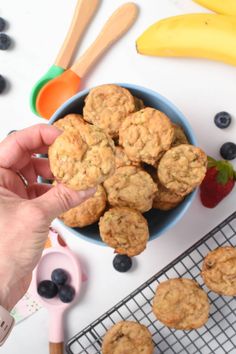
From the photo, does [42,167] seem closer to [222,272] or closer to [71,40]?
[71,40]

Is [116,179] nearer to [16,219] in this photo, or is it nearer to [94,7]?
[16,219]

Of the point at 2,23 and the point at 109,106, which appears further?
the point at 2,23

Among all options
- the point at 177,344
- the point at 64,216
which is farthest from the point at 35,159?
the point at 177,344

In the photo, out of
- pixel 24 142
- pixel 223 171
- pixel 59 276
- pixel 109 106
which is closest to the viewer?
pixel 24 142

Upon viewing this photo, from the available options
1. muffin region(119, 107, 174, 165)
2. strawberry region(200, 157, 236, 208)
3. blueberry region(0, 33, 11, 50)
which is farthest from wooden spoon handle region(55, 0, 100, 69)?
strawberry region(200, 157, 236, 208)

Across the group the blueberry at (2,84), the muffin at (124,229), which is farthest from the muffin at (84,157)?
the blueberry at (2,84)

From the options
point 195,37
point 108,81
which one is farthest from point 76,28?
point 195,37

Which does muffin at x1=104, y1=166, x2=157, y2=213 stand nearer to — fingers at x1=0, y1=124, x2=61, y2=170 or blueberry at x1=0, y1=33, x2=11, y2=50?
fingers at x1=0, y1=124, x2=61, y2=170
